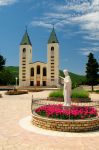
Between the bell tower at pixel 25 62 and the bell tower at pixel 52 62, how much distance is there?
632 cm

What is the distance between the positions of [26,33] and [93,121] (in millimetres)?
69002

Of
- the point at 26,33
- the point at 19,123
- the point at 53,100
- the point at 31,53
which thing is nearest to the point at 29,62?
the point at 31,53

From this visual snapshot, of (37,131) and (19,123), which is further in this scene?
(19,123)

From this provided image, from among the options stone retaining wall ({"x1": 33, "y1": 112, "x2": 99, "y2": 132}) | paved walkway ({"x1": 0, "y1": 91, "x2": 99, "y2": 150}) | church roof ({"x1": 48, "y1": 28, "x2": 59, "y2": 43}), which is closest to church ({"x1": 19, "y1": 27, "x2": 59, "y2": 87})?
church roof ({"x1": 48, "y1": 28, "x2": 59, "y2": 43})

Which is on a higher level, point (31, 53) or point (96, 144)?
point (31, 53)

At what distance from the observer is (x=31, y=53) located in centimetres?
7844

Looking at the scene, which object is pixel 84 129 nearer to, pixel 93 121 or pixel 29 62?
pixel 93 121

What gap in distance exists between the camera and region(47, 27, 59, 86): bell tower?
7150cm

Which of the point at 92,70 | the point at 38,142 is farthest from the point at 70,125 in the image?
the point at 92,70

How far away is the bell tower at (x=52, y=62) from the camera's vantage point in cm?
7150

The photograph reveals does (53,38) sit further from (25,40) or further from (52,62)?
(25,40)

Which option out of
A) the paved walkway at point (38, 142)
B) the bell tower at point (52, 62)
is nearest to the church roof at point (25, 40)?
the bell tower at point (52, 62)

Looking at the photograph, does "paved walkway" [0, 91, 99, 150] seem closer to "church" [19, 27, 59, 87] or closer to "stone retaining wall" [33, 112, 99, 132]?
"stone retaining wall" [33, 112, 99, 132]

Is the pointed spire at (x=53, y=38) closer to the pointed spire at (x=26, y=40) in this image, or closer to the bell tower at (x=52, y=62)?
the bell tower at (x=52, y=62)
